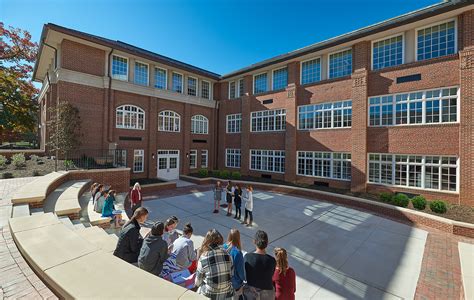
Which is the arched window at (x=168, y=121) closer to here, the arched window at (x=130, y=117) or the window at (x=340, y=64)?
the arched window at (x=130, y=117)

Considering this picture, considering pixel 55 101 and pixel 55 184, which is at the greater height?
pixel 55 101

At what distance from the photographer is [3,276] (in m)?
3.17

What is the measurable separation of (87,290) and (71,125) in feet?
49.7

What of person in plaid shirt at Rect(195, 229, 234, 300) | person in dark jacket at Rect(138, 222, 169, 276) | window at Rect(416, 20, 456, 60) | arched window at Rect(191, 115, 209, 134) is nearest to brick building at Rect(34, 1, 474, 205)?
window at Rect(416, 20, 456, 60)

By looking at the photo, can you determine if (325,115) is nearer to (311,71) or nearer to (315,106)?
(315,106)

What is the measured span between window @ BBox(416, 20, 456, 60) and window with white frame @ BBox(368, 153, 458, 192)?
644cm

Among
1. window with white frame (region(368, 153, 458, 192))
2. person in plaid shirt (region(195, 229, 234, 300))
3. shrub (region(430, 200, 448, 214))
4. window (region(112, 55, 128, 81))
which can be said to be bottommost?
Result: shrub (region(430, 200, 448, 214))

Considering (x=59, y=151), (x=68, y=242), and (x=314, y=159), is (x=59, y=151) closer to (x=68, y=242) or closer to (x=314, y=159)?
(x=68, y=242)

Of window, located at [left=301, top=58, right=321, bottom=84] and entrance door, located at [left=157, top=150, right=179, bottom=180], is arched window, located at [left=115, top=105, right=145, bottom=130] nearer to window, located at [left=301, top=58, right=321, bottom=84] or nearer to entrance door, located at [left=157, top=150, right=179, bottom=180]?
entrance door, located at [left=157, top=150, right=179, bottom=180]

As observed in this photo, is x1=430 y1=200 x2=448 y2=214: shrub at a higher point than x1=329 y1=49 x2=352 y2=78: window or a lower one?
lower

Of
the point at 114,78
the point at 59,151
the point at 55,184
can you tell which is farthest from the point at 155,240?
the point at 114,78

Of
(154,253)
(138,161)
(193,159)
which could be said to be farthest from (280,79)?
(154,253)

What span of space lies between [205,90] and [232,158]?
875cm

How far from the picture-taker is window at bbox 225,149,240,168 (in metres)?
23.0
